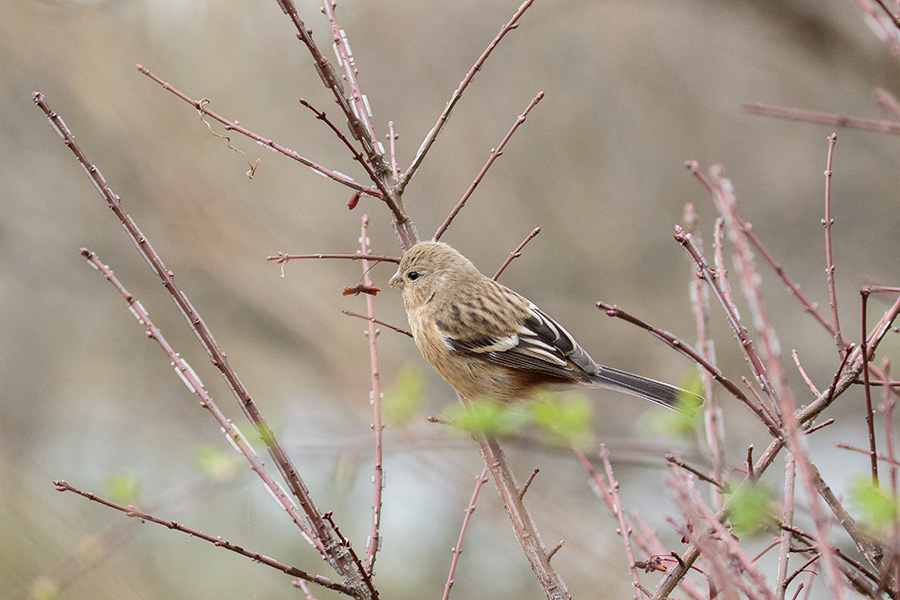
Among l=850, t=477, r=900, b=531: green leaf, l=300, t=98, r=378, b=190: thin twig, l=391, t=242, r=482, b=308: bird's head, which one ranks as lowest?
l=850, t=477, r=900, b=531: green leaf

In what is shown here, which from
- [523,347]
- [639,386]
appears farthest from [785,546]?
[523,347]

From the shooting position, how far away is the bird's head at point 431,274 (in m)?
2.86

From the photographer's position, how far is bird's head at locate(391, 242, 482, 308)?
2855mm

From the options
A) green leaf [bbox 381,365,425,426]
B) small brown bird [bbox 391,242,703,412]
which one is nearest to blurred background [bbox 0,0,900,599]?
small brown bird [bbox 391,242,703,412]

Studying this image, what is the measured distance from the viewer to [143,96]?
6520 mm

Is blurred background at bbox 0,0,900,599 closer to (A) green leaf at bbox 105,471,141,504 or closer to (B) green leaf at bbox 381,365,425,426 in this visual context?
(A) green leaf at bbox 105,471,141,504

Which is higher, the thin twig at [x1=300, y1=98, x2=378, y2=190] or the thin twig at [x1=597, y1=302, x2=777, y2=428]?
the thin twig at [x1=300, y1=98, x2=378, y2=190]

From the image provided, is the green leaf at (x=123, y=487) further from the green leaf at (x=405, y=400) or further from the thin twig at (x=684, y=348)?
the thin twig at (x=684, y=348)

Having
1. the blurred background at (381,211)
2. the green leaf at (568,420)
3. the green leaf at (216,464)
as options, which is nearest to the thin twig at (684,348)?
the green leaf at (568,420)

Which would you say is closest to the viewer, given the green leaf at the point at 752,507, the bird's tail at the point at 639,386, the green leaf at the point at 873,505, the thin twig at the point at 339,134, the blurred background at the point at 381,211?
the green leaf at the point at 873,505

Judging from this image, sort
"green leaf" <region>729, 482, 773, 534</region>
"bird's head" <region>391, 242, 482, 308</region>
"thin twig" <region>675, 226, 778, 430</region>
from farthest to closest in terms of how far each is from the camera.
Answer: "bird's head" <region>391, 242, 482, 308</region> < "thin twig" <region>675, 226, 778, 430</region> < "green leaf" <region>729, 482, 773, 534</region>

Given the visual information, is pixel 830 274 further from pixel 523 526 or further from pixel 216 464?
pixel 216 464

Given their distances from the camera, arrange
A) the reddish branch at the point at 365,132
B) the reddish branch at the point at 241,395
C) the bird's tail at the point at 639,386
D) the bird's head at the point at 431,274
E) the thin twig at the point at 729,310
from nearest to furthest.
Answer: the thin twig at the point at 729,310 → the reddish branch at the point at 241,395 → the reddish branch at the point at 365,132 → the bird's tail at the point at 639,386 → the bird's head at the point at 431,274

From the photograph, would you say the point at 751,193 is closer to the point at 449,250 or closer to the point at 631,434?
the point at 631,434
